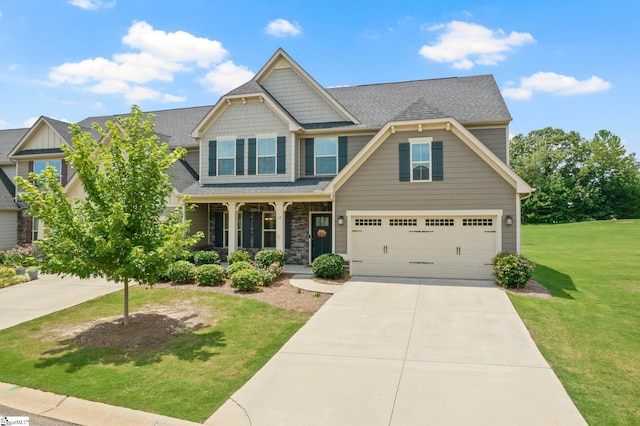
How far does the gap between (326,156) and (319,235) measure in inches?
143

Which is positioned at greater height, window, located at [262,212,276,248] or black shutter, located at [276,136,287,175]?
black shutter, located at [276,136,287,175]

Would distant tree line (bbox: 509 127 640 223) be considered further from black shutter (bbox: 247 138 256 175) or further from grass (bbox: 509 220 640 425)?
black shutter (bbox: 247 138 256 175)

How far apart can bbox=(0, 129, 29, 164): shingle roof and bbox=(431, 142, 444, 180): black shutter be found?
24.5 m

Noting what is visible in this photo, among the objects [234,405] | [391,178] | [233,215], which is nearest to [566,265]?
[391,178]

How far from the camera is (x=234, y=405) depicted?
5453 mm

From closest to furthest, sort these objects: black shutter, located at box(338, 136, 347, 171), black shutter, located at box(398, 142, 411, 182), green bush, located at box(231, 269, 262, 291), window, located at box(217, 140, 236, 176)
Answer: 1. green bush, located at box(231, 269, 262, 291)
2. black shutter, located at box(398, 142, 411, 182)
3. black shutter, located at box(338, 136, 347, 171)
4. window, located at box(217, 140, 236, 176)

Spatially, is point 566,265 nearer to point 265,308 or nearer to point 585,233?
point 265,308

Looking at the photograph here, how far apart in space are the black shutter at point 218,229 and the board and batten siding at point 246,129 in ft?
6.00

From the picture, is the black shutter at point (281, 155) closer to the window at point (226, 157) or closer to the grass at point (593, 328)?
the window at point (226, 157)

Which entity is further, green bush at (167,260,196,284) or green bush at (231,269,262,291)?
green bush at (167,260,196,284)

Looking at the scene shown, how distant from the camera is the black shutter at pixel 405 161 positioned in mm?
14008

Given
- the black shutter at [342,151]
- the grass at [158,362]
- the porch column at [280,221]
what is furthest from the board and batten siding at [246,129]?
the grass at [158,362]

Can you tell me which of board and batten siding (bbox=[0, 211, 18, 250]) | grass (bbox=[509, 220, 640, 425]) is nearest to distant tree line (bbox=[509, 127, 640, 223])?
grass (bbox=[509, 220, 640, 425])

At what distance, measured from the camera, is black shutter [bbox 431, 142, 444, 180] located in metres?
13.7
